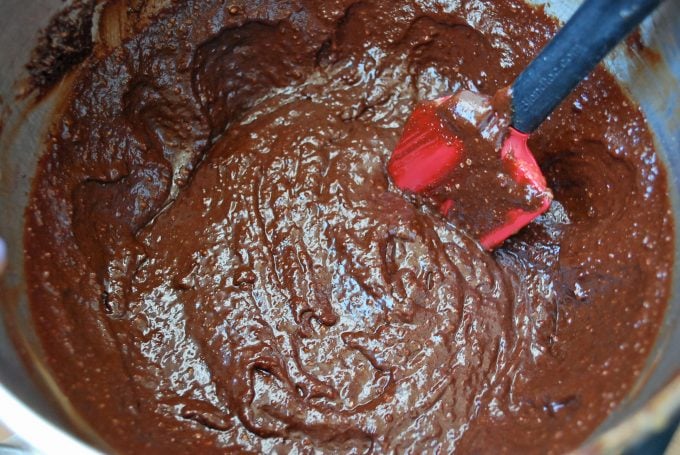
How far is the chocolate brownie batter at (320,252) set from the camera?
1.98 meters

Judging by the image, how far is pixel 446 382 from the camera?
84.5 inches

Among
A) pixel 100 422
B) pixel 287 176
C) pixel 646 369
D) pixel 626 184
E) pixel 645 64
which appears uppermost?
pixel 645 64

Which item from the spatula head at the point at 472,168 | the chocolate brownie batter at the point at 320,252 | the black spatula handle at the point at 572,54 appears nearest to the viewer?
the black spatula handle at the point at 572,54

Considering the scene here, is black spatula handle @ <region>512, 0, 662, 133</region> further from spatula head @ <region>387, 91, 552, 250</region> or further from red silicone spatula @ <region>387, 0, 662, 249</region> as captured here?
spatula head @ <region>387, 91, 552, 250</region>

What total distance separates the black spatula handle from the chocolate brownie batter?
0.39 meters

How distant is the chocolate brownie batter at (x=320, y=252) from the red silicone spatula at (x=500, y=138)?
0.15m

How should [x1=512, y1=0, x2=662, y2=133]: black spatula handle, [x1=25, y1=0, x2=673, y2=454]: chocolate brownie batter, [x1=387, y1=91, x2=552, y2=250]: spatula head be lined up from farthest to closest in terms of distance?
[x1=387, y1=91, x2=552, y2=250]: spatula head → [x1=25, y1=0, x2=673, y2=454]: chocolate brownie batter → [x1=512, y1=0, x2=662, y2=133]: black spatula handle

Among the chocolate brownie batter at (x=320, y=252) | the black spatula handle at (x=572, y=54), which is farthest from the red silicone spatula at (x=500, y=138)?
the chocolate brownie batter at (x=320, y=252)

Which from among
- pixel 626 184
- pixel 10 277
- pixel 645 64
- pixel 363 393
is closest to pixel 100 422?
pixel 10 277

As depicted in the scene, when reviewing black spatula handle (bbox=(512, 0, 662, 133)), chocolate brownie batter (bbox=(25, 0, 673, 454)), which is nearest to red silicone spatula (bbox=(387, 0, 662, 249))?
black spatula handle (bbox=(512, 0, 662, 133))

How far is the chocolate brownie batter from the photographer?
1977 mm

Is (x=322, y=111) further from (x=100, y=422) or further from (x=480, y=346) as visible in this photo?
(x=100, y=422)

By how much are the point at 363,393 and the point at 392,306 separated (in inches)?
13.3

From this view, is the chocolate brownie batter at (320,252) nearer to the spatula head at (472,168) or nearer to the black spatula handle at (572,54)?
the spatula head at (472,168)
